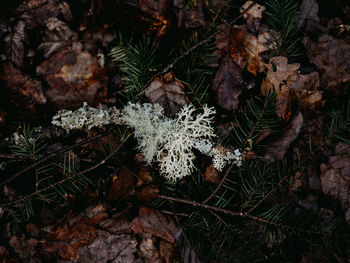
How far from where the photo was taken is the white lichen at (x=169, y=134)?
210cm

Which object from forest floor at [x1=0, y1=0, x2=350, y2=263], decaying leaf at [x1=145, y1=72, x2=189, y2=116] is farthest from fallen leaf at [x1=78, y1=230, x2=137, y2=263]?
decaying leaf at [x1=145, y1=72, x2=189, y2=116]

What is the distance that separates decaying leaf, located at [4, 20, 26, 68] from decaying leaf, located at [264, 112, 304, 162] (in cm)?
245

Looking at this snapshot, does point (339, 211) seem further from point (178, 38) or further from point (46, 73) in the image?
point (46, 73)

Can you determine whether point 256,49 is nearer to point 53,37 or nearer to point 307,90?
point 307,90

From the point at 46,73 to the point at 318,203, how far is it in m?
2.85

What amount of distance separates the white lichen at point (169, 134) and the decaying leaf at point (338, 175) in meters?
0.95

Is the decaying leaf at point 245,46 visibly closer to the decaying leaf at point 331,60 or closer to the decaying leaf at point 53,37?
the decaying leaf at point 331,60

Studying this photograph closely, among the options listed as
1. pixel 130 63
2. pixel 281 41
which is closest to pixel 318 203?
pixel 281 41

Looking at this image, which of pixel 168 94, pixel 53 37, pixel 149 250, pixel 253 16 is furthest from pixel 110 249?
pixel 253 16

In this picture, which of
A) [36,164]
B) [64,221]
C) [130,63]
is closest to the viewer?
[36,164]

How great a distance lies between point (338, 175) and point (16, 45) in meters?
3.25

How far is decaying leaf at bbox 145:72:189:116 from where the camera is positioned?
2297 millimetres

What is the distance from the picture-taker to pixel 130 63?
247cm

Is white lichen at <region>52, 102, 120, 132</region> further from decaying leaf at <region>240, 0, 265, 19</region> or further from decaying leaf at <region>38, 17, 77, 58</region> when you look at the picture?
decaying leaf at <region>240, 0, 265, 19</region>
